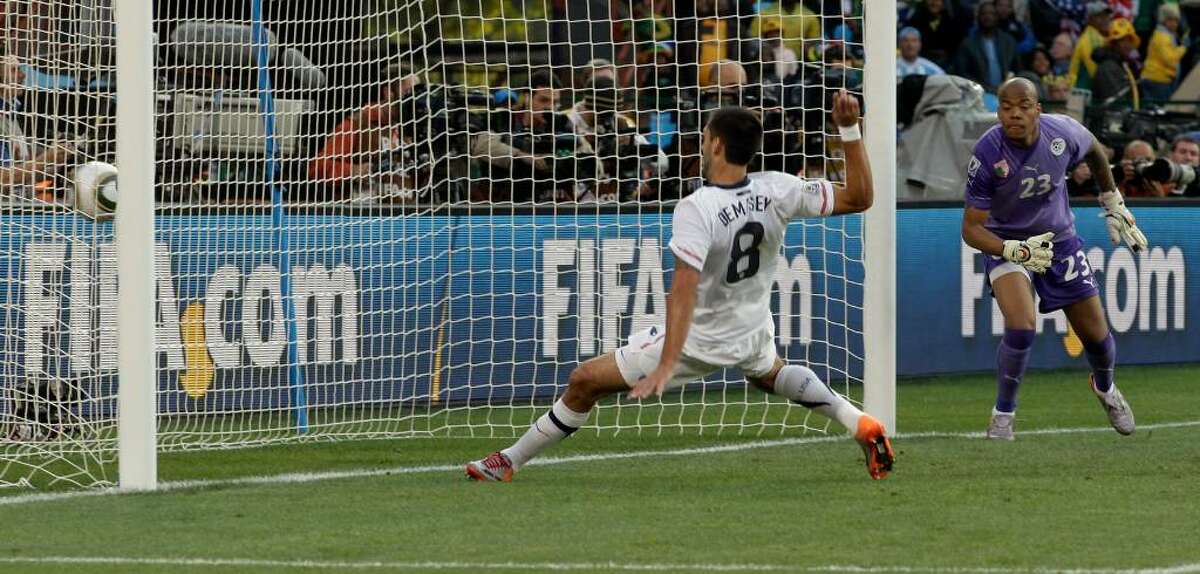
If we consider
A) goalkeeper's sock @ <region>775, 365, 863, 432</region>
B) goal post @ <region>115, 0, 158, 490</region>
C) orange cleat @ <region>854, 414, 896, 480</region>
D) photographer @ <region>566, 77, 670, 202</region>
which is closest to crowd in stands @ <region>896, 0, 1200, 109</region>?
photographer @ <region>566, 77, 670, 202</region>

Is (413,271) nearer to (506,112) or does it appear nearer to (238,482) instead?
(506,112)

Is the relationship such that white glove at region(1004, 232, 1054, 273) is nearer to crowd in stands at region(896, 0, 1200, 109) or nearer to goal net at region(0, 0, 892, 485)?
goal net at region(0, 0, 892, 485)

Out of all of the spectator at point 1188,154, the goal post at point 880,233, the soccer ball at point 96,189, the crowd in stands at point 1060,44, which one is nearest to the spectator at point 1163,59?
the crowd in stands at point 1060,44

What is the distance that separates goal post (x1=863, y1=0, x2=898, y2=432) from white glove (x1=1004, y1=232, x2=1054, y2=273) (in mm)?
690

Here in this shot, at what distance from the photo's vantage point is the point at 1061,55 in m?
20.1

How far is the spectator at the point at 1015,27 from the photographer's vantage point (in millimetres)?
19859

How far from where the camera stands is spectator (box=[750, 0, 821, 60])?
38.4ft

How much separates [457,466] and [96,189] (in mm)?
2193

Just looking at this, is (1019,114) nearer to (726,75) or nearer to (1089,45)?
(726,75)

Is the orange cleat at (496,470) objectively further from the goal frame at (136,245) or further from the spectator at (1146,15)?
the spectator at (1146,15)

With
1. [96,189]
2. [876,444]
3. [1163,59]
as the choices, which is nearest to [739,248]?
[876,444]

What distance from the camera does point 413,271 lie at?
11844 millimetres

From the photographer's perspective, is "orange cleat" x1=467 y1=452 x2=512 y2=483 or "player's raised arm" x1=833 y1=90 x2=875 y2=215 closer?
"player's raised arm" x1=833 y1=90 x2=875 y2=215

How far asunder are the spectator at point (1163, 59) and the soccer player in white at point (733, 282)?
1365cm
